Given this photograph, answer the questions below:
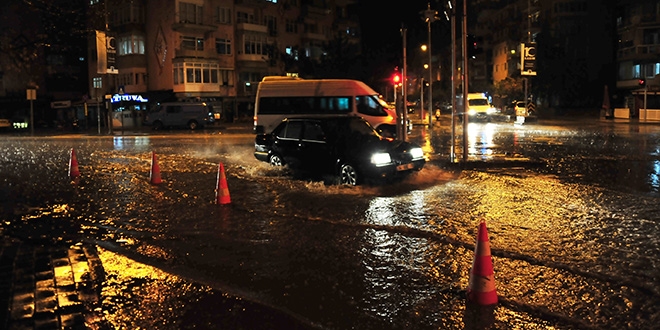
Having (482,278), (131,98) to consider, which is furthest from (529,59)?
(131,98)

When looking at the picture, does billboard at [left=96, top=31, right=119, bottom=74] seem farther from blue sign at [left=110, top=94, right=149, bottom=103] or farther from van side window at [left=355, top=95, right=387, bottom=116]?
blue sign at [left=110, top=94, right=149, bottom=103]

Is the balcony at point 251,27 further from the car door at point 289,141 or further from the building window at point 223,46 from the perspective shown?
the car door at point 289,141

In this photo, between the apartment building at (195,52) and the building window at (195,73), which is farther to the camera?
the apartment building at (195,52)

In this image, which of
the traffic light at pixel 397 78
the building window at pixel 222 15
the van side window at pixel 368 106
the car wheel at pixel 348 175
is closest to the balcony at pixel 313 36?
the building window at pixel 222 15

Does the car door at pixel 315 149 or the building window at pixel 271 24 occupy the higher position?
the building window at pixel 271 24

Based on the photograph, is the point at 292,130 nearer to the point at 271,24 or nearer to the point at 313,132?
the point at 313,132

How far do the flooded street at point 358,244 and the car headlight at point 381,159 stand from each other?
1.75 ft

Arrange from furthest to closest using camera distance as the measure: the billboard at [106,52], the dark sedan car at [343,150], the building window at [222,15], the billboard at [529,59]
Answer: the building window at [222,15] → the billboard at [106,52] → the billboard at [529,59] → the dark sedan car at [343,150]

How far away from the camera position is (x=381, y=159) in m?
12.7

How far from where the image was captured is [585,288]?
5.89 m

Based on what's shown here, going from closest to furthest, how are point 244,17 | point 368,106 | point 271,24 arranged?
point 368,106 → point 244,17 → point 271,24

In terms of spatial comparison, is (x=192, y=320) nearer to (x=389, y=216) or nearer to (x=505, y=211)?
(x=389, y=216)

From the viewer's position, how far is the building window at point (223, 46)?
5738 cm

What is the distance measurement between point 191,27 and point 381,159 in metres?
44.6
